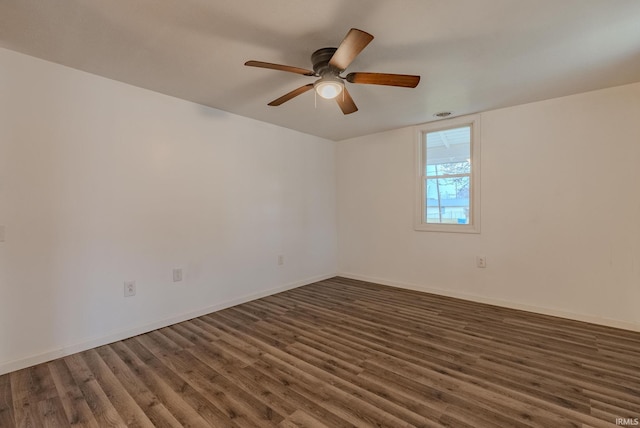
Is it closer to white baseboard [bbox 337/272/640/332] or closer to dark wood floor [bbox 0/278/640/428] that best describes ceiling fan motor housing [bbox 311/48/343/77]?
dark wood floor [bbox 0/278/640/428]

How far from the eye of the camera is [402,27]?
1.81m

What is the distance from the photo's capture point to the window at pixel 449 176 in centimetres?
354

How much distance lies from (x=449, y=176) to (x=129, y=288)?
12.5 ft

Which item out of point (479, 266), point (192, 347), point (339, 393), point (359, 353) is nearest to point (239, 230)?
point (192, 347)

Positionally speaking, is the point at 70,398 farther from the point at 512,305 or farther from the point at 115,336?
the point at 512,305

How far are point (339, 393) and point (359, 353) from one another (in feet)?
1.72

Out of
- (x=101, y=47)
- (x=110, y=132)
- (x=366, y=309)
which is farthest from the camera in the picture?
(x=366, y=309)

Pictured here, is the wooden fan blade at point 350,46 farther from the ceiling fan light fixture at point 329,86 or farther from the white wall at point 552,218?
the white wall at point 552,218

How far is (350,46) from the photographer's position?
162 centimetres

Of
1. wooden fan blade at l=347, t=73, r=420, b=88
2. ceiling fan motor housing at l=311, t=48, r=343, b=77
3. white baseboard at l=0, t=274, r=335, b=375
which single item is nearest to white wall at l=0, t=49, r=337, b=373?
white baseboard at l=0, t=274, r=335, b=375

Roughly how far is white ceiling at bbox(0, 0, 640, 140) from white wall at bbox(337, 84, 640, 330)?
1.20 feet

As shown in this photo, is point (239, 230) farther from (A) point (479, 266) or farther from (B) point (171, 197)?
(A) point (479, 266)

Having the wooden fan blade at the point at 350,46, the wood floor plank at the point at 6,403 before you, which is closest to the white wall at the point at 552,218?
the wooden fan blade at the point at 350,46

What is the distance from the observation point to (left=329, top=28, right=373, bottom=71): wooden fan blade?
1.50 metres
